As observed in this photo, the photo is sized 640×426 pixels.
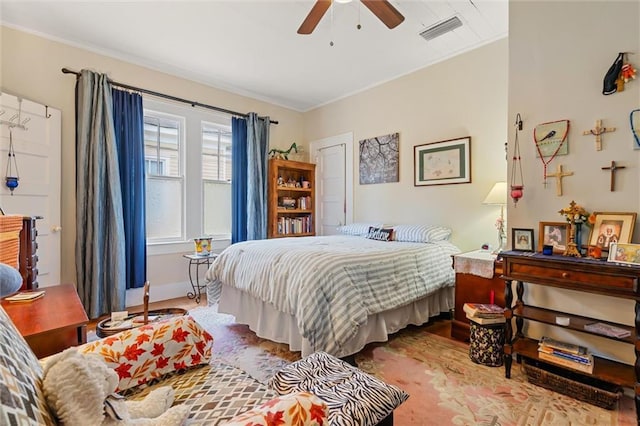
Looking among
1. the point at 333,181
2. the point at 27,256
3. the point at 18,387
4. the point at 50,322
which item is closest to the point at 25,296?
the point at 27,256

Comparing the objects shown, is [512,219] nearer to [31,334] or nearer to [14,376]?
[14,376]

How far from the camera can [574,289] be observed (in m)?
1.78

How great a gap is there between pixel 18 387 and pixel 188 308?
129 inches

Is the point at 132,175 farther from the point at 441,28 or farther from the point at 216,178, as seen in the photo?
the point at 441,28

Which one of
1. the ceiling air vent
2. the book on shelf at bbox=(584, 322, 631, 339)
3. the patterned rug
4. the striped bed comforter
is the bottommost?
the patterned rug

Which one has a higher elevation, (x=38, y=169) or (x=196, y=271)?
(x=38, y=169)

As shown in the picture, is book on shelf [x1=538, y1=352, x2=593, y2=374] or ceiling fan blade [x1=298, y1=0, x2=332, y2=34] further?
ceiling fan blade [x1=298, y1=0, x2=332, y2=34]

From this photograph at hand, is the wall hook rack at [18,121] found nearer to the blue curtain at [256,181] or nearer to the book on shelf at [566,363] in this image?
the blue curtain at [256,181]

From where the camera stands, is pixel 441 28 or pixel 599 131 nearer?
pixel 599 131

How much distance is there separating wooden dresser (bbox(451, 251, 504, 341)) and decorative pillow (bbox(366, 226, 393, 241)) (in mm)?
924

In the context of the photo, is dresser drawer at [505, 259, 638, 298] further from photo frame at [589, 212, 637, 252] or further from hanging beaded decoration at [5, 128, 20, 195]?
hanging beaded decoration at [5, 128, 20, 195]

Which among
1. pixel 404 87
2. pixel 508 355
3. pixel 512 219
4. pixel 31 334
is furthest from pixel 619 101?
pixel 31 334

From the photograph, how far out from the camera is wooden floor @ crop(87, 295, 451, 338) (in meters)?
2.89

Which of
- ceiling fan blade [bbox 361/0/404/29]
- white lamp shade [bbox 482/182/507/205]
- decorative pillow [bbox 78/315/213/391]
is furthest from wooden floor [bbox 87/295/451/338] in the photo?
ceiling fan blade [bbox 361/0/404/29]
